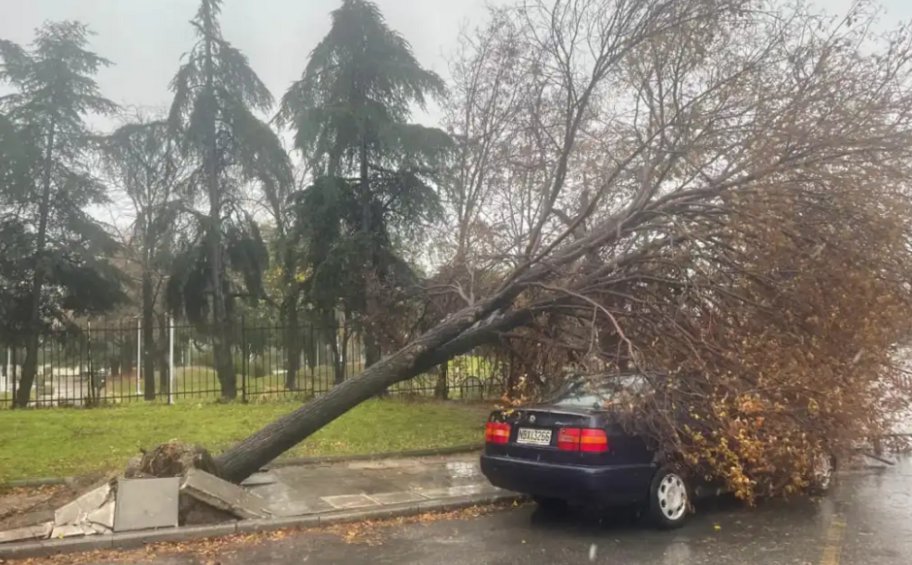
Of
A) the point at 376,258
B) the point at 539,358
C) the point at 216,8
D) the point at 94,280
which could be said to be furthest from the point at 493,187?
the point at 94,280

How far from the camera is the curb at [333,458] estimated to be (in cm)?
836

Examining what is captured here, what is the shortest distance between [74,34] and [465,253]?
503 inches

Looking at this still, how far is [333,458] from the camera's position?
990cm

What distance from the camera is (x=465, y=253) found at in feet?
44.0

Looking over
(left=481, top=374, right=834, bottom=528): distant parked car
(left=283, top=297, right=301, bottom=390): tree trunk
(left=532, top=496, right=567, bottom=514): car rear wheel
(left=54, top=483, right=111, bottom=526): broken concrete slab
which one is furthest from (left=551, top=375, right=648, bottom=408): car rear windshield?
(left=283, top=297, right=301, bottom=390): tree trunk

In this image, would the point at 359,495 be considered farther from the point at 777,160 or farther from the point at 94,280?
the point at 94,280

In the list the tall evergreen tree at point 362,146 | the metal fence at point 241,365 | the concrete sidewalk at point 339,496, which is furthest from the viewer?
the tall evergreen tree at point 362,146

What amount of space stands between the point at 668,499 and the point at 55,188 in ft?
57.7

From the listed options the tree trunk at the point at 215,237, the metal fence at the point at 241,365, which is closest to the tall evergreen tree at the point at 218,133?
the tree trunk at the point at 215,237

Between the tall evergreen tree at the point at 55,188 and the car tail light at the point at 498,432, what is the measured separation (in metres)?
15.0

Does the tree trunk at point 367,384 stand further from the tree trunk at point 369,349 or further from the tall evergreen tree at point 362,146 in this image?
the tall evergreen tree at point 362,146

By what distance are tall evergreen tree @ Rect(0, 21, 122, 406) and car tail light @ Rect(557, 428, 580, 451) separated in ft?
51.9

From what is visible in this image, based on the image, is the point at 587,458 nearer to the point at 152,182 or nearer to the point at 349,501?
the point at 349,501

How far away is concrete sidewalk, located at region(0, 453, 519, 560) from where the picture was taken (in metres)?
6.44
